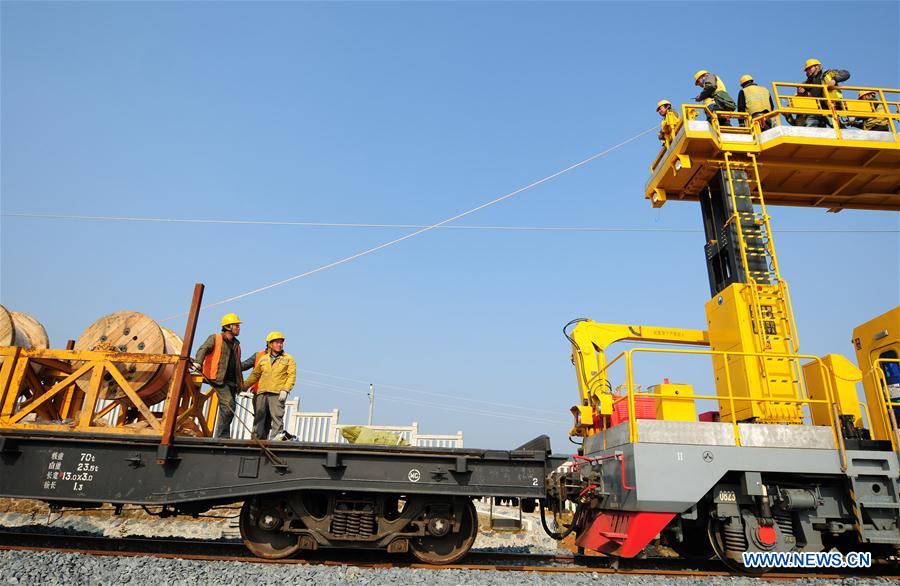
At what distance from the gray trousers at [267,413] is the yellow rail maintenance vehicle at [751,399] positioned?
390 centimetres

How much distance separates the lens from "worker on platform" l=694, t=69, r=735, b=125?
9.00 meters

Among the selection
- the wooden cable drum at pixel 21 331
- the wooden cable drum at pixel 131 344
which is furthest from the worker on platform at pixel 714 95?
the wooden cable drum at pixel 21 331

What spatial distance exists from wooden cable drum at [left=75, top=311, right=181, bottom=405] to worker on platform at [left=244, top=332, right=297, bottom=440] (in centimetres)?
131

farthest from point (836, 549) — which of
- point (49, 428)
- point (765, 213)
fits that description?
point (49, 428)

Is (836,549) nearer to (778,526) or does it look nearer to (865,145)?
→ (778,526)

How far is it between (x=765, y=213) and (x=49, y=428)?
1063 centimetres

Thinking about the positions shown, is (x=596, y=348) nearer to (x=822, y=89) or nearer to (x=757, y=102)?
(x=757, y=102)

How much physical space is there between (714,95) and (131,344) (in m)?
10.4

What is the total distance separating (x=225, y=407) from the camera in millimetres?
7461

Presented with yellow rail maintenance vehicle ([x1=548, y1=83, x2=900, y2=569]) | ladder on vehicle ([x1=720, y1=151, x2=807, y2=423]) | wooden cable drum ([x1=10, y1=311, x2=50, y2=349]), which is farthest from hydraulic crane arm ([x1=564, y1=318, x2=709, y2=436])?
wooden cable drum ([x1=10, y1=311, x2=50, y2=349])

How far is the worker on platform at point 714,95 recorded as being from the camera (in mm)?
9000

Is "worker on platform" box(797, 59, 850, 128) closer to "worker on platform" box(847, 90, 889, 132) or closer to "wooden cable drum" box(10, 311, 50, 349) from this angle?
"worker on platform" box(847, 90, 889, 132)

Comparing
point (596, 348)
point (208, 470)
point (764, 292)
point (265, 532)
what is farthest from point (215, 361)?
point (764, 292)

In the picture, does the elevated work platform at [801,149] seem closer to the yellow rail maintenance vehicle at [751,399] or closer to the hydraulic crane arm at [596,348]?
the yellow rail maintenance vehicle at [751,399]
